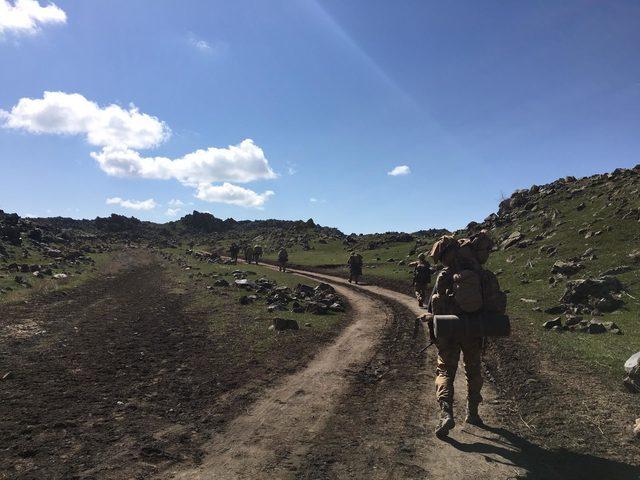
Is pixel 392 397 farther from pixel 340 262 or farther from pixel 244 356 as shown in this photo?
pixel 340 262

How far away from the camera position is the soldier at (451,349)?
8.26 meters

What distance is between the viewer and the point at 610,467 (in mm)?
6559

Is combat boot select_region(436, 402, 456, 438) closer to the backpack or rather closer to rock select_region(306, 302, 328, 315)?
rock select_region(306, 302, 328, 315)

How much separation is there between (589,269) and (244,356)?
68.4 ft

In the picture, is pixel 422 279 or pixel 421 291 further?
pixel 421 291

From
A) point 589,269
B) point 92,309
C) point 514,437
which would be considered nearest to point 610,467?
point 514,437

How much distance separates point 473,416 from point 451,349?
4.43ft

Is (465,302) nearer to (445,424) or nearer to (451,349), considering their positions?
(451,349)

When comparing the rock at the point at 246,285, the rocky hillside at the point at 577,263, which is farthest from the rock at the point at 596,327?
the rock at the point at 246,285

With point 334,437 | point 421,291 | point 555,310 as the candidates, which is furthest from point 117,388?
point 555,310

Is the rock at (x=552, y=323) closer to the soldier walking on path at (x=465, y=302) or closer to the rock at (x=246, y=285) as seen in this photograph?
the soldier walking on path at (x=465, y=302)

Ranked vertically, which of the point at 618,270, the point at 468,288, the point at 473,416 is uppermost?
the point at 618,270

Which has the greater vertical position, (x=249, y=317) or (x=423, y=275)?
(x=423, y=275)

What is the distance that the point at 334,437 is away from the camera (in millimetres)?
7645
